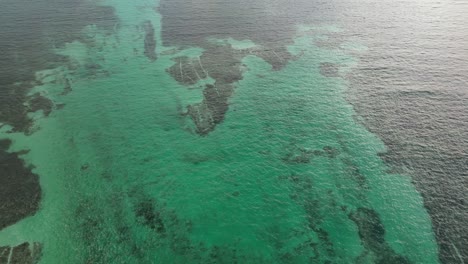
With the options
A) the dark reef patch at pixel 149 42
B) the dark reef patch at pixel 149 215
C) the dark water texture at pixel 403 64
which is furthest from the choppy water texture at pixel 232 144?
the dark reef patch at pixel 149 42

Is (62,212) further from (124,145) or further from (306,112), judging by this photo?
(306,112)

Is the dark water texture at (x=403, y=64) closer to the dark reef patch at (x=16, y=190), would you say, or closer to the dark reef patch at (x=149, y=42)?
the dark reef patch at (x=149, y=42)

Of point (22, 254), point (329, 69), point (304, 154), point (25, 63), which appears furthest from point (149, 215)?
point (25, 63)

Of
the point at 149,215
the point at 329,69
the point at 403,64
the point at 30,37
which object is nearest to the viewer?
the point at 149,215

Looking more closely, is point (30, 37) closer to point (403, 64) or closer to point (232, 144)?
point (232, 144)

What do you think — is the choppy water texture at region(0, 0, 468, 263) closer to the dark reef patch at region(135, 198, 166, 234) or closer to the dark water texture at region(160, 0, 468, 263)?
the dark reef patch at region(135, 198, 166, 234)

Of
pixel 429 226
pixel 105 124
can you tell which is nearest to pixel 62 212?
pixel 105 124
